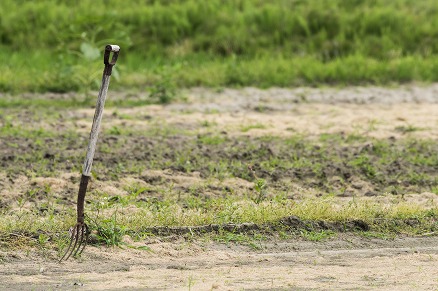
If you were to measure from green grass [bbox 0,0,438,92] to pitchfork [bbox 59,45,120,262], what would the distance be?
5459mm

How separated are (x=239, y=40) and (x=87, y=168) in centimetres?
710

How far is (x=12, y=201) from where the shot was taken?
25.6ft

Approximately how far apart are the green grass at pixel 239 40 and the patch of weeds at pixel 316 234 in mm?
5099

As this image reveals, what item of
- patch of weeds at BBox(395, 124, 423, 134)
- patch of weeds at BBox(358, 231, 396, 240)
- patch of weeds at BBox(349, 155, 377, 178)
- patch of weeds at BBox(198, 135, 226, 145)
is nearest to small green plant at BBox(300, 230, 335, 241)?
patch of weeds at BBox(358, 231, 396, 240)

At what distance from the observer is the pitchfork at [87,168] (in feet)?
21.5

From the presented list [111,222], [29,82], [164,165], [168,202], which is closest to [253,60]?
[29,82]

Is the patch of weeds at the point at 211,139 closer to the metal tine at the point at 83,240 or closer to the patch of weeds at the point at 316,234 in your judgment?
the patch of weeds at the point at 316,234

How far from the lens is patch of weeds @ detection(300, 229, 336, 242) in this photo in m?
7.26

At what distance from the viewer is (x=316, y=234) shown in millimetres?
7328

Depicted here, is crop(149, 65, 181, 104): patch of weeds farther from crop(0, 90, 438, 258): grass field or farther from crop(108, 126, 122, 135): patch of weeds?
crop(108, 126, 122, 135): patch of weeds

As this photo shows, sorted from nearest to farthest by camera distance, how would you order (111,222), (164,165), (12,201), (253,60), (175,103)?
1. (111,222)
2. (12,201)
3. (164,165)
4. (175,103)
5. (253,60)

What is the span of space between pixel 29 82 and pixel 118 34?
3.90 feet

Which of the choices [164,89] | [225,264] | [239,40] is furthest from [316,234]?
[239,40]

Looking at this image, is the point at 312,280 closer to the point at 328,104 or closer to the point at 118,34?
the point at 328,104
